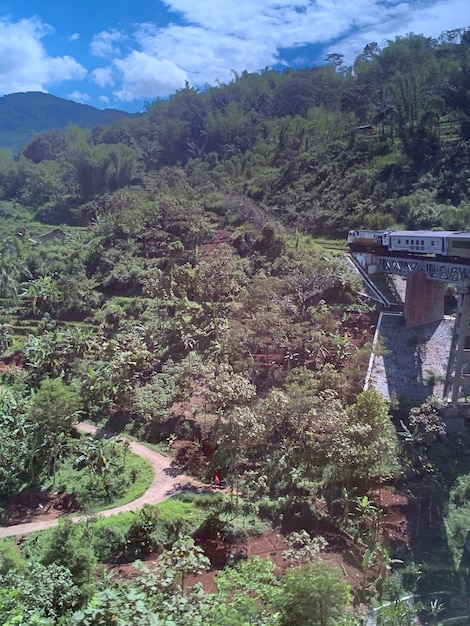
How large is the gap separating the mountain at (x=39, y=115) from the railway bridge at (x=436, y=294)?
151763mm

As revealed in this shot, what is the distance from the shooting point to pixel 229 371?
22.2 m

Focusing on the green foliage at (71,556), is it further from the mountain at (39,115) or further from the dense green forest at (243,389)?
the mountain at (39,115)

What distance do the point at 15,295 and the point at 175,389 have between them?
17652 millimetres

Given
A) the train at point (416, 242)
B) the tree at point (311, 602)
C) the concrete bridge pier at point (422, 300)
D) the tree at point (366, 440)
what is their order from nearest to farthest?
the tree at point (311, 602) → the tree at point (366, 440) → the train at point (416, 242) → the concrete bridge pier at point (422, 300)

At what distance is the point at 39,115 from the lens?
17700cm

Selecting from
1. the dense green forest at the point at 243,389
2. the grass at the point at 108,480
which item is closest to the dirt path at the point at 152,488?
the grass at the point at 108,480

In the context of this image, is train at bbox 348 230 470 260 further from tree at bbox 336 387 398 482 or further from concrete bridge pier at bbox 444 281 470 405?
tree at bbox 336 387 398 482

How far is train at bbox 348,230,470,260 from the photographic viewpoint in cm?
2255

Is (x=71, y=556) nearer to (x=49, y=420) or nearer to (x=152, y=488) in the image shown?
(x=152, y=488)

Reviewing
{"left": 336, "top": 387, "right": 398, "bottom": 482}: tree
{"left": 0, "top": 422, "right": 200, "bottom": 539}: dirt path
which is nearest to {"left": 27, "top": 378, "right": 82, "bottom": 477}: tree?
{"left": 0, "top": 422, "right": 200, "bottom": 539}: dirt path

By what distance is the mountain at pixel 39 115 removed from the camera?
164 meters

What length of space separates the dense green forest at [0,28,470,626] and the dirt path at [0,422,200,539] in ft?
2.23

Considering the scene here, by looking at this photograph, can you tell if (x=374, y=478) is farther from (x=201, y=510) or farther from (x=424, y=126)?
(x=424, y=126)

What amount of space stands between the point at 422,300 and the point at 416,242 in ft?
10.7
